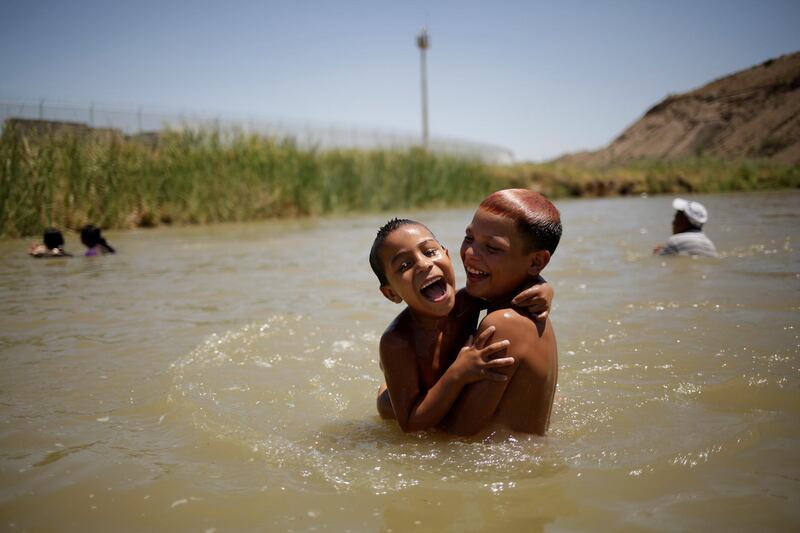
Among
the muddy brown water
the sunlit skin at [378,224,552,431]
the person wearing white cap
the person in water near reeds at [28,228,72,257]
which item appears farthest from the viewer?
the person in water near reeds at [28,228,72,257]

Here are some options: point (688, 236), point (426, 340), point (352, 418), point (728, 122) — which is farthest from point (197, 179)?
point (728, 122)

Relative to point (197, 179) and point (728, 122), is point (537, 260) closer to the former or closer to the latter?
point (197, 179)

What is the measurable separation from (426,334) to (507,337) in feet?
1.11

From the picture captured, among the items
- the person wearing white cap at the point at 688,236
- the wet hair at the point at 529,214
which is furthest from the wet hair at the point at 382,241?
the person wearing white cap at the point at 688,236

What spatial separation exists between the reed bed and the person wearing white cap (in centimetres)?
996

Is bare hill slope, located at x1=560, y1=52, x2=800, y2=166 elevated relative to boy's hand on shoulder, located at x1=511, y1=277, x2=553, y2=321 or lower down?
elevated

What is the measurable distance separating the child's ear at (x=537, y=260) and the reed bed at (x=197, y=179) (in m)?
10.7

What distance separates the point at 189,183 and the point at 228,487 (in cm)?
1270

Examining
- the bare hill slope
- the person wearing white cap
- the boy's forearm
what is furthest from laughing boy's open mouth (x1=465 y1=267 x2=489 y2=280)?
the bare hill slope

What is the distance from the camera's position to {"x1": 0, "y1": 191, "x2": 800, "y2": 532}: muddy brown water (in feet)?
6.30

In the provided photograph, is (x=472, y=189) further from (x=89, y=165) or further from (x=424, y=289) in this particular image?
(x=424, y=289)

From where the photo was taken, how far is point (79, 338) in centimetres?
432

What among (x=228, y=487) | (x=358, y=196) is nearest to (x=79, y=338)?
(x=228, y=487)

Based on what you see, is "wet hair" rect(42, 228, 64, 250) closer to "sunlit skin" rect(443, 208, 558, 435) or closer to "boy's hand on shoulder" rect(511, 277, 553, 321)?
"sunlit skin" rect(443, 208, 558, 435)
